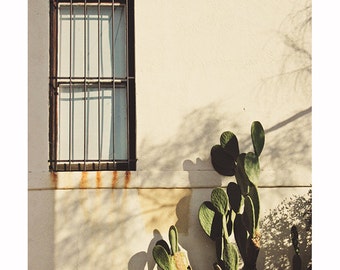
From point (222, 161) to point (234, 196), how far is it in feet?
1.12

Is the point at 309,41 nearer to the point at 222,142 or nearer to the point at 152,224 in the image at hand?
the point at 222,142

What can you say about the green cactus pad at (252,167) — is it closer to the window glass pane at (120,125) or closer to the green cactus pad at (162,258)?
the green cactus pad at (162,258)

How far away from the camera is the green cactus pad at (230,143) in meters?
4.89

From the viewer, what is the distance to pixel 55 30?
5156mm

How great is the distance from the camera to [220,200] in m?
4.72

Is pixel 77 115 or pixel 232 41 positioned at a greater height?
pixel 232 41

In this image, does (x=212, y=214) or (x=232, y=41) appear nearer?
(x=212, y=214)

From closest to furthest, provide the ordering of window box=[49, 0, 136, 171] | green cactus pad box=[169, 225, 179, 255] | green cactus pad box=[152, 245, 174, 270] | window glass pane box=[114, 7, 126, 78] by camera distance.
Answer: green cactus pad box=[152, 245, 174, 270] → green cactus pad box=[169, 225, 179, 255] → window box=[49, 0, 136, 171] → window glass pane box=[114, 7, 126, 78]

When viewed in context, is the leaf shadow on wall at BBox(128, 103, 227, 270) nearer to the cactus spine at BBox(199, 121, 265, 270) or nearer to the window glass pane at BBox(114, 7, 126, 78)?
the cactus spine at BBox(199, 121, 265, 270)

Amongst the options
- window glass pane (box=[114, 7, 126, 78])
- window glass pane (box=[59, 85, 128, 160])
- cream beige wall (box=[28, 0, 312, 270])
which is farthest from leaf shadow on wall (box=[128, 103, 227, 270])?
window glass pane (box=[114, 7, 126, 78])

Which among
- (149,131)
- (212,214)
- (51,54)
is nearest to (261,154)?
(212,214)

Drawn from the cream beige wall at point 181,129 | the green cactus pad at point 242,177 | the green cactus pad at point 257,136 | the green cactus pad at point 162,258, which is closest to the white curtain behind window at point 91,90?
the cream beige wall at point 181,129

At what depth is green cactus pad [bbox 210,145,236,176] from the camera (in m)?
4.92

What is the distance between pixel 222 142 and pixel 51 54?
1.77m
